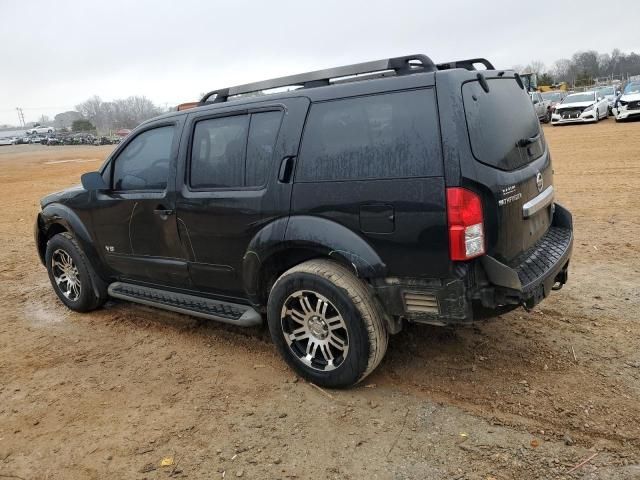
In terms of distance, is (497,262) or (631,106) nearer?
(497,262)

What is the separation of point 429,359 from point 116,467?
2.12 metres

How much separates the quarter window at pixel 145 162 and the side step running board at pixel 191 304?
89cm

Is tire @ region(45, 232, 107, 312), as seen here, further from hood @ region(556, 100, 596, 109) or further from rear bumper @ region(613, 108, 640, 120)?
hood @ region(556, 100, 596, 109)

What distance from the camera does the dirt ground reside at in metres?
2.78

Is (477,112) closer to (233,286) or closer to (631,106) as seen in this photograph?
(233,286)

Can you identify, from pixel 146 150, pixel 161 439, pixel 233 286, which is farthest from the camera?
pixel 146 150

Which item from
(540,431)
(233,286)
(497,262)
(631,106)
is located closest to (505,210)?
(497,262)

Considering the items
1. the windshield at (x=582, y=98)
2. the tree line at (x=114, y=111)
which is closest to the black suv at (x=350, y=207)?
the windshield at (x=582, y=98)

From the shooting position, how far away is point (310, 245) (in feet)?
11.0

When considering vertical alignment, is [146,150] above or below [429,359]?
above

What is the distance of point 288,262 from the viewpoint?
367 centimetres

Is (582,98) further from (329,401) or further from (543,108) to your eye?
(329,401)

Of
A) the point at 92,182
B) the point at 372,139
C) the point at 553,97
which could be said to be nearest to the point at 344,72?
the point at 372,139

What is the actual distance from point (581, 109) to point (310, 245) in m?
23.9
